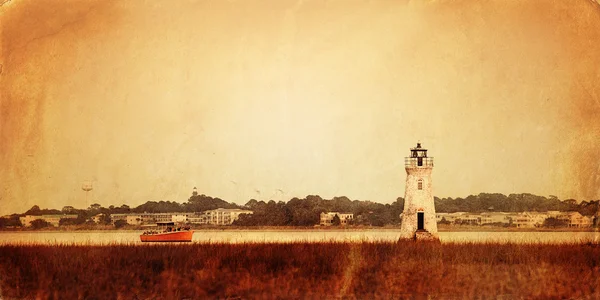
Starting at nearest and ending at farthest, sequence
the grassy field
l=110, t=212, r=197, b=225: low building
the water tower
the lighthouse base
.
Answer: the grassy field, the water tower, l=110, t=212, r=197, b=225: low building, the lighthouse base

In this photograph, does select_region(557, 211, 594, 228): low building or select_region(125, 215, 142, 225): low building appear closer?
select_region(125, 215, 142, 225): low building

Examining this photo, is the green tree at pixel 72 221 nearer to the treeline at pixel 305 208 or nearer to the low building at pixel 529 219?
the treeline at pixel 305 208

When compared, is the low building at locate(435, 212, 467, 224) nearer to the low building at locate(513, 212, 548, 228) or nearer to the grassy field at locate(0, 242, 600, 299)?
the grassy field at locate(0, 242, 600, 299)

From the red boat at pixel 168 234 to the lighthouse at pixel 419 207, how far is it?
294cm

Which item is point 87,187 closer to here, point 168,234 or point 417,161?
point 168,234

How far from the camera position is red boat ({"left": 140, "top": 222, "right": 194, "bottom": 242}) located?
13834mm

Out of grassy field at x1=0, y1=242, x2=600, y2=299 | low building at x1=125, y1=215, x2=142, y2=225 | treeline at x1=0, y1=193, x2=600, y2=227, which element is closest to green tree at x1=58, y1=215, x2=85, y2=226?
treeline at x1=0, y1=193, x2=600, y2=227

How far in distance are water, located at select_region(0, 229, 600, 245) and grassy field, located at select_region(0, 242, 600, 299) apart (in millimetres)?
148

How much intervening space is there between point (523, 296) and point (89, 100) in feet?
19.5

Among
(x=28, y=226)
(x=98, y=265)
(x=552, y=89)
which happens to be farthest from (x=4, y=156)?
(x=552, y=89)

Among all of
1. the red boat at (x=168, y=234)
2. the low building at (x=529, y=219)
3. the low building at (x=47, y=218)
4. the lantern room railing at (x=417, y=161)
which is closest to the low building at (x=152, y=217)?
the red boat at (x=168, y=234)

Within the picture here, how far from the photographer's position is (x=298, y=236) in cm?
1388

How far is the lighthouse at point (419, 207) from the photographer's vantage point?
13.6m

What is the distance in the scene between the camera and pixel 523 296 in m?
12.5
